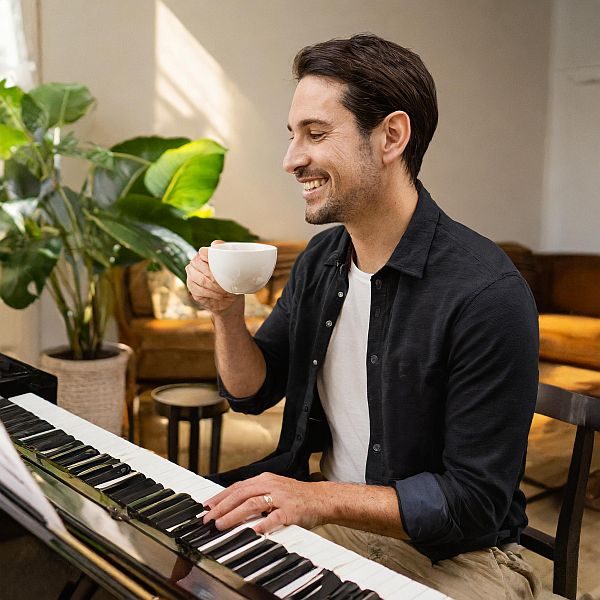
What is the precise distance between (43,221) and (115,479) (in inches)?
118

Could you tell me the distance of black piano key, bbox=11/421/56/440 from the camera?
50.8 inches

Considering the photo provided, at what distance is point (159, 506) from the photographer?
1.06 m

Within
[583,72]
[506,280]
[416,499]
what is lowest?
[416,499]

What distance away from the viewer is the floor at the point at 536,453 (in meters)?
2.91

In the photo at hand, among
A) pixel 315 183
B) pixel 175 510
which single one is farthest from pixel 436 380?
pixel 175 510

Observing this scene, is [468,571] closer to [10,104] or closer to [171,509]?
[171,509]

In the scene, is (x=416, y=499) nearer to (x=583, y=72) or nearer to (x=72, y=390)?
(x=72, y=390)

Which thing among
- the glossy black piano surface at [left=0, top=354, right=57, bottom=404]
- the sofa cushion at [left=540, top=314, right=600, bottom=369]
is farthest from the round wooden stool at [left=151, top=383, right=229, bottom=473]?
the sofa cushion at [left=540, top=314, right=600, bottom=369]

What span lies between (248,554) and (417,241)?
0.72m

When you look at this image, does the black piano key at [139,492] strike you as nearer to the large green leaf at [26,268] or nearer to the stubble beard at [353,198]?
the stubble beard at [353,198]

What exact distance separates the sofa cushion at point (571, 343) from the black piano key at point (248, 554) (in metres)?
4.24

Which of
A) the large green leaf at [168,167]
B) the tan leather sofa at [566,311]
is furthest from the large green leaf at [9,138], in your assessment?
the tan leather sofa at [566,311]

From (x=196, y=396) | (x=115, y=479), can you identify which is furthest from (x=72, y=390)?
(x=115, y=479)

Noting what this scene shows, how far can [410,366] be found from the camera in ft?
4.58
